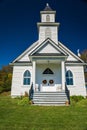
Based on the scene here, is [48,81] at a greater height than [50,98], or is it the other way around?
[48,81]

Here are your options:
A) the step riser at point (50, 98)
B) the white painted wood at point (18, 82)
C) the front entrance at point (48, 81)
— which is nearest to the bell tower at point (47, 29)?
the white painted wood at point (18, 82)

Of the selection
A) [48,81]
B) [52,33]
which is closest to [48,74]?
[48,81]

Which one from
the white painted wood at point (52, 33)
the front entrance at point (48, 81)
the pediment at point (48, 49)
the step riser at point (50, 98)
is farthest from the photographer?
the white painted wood at point (52, 33)

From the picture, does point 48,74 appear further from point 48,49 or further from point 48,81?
point 48,49

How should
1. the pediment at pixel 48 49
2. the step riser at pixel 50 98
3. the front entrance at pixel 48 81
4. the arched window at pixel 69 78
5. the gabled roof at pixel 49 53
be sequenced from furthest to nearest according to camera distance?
the arched window at pixel 69 78 < the front entrance at pixel 48 81 < the pediment at pixel 48 49 < the gabled roof at pixel 49 53 < the step riser at pixel 50 98

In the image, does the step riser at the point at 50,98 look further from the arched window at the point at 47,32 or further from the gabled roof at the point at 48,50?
the arched window at the point at 47,32

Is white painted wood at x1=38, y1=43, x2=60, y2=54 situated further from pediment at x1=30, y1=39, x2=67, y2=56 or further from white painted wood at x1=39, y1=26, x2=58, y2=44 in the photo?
white painted wood at x1=39, y1=26, x2=58, y2=44

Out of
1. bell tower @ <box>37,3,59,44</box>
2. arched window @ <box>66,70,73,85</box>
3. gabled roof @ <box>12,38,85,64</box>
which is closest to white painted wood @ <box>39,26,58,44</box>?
bell tower @ <box>37,3,59,44</box>


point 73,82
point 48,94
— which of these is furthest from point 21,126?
point 73,82

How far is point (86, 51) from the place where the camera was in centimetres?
4834

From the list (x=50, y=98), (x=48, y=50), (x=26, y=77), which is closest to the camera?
(x=50, y=98)

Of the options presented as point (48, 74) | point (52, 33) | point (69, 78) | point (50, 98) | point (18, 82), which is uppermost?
point (52, 33)

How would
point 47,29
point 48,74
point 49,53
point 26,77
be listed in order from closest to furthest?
point 49,53 → point 48,74 → point 26,77 → point 47,29

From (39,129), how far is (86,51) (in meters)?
43.9
